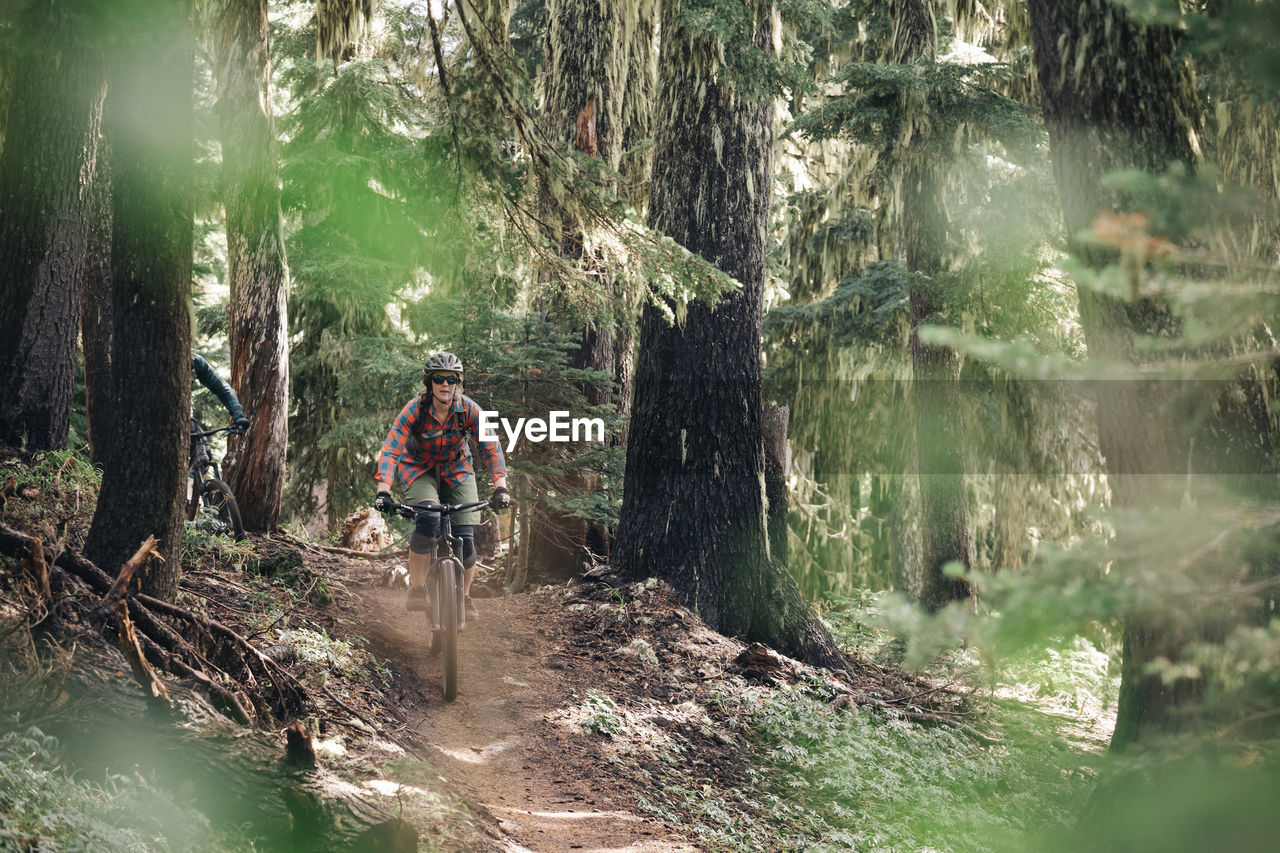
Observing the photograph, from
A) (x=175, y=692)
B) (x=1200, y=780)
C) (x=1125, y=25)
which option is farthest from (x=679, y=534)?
(x=1200, y=780)

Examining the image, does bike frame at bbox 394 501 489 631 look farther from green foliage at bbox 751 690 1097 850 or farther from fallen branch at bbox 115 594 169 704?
green foliage at bbox 751 690 1097 850

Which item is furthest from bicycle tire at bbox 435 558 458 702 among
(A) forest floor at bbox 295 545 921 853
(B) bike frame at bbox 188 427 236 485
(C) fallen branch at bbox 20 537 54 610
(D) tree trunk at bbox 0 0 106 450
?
(D) tree trunk at bbox 0 0 106 450

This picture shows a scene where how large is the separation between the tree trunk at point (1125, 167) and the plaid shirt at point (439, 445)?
4021 millimetres

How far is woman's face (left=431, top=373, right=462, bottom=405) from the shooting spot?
639 centimetres

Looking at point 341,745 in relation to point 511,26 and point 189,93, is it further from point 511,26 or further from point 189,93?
point 511,26

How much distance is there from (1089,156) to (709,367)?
4.27 meters

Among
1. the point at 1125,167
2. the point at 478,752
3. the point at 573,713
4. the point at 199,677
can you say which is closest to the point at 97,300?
the point at 199,677

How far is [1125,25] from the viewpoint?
13.5 ft

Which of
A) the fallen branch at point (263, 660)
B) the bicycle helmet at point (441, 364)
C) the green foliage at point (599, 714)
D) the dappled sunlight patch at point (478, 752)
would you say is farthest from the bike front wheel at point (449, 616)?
the fallen branch at point (263, 660)

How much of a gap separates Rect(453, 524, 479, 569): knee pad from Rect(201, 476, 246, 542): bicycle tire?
291 cm

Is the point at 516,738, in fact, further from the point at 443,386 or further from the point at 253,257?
the point at 253,257

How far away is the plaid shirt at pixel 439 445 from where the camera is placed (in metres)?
6.45

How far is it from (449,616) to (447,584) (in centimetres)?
22

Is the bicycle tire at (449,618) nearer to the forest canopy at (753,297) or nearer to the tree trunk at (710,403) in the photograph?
the forest canopy at (753,297)
